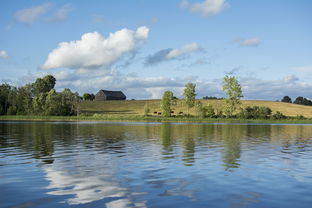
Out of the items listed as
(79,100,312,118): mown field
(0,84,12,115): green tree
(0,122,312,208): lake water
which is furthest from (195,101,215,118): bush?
(0,122,312,208): lake water

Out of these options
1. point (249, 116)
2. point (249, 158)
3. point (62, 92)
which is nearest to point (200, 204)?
point (249, 158)

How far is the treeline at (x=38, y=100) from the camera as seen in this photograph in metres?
132

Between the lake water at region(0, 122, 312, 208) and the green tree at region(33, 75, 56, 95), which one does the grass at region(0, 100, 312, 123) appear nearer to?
the green tree at region(33, 75, 56, 95)

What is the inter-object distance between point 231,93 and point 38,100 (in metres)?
74.5

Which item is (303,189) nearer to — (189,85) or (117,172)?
(117,172)

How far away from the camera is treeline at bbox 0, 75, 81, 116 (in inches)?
5192

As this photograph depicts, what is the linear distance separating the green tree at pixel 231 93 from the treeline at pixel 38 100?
61022mm

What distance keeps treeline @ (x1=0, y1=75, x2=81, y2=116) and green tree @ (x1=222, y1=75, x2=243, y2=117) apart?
61022 millimetres

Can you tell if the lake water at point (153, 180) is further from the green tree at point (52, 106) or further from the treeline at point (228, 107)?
the green tree at point (52, 106)

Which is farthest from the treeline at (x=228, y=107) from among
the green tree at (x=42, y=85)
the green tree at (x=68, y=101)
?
the green tree at (x=42, y=85)

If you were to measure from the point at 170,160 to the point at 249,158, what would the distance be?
19.2 feet

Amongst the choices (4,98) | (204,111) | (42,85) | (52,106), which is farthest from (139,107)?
(4,98)

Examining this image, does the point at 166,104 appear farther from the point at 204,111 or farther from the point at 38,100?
the point at 38,100

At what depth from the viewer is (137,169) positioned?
61.7 feet
